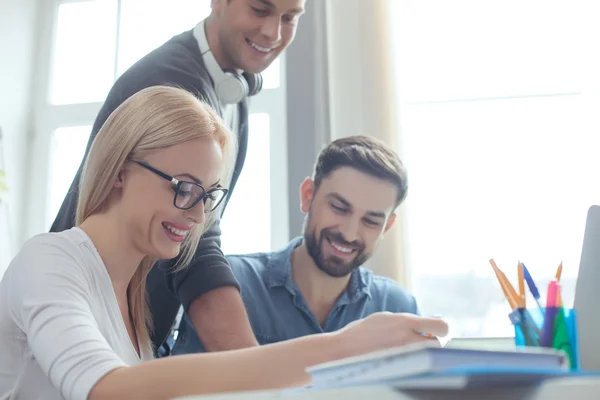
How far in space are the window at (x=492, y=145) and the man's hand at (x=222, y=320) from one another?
0.92 meters

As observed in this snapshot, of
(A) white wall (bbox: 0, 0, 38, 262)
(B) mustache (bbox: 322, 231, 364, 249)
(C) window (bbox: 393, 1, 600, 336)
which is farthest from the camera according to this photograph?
(A) white wall (bbox: 0, 0, 38, 262)

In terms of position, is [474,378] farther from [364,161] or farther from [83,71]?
[83,71]

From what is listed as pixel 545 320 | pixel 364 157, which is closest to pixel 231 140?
pixel 364 157

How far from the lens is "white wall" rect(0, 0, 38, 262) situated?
8.30 ft

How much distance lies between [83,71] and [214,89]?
1.31 metres

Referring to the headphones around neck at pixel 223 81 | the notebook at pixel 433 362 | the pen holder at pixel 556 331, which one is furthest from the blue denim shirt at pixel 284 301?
the notebook at pixel 433 362

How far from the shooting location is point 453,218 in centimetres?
221

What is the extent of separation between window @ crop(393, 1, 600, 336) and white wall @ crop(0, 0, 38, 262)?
1.48m

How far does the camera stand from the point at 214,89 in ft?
5.16

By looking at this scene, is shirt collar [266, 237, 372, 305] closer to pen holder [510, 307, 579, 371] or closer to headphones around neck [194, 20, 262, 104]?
headphones around neck [194, 20, 262, 104]

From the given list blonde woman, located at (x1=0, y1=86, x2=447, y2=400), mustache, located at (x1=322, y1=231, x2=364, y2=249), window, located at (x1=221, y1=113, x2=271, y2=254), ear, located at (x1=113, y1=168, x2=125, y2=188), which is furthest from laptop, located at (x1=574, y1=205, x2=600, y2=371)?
window, located at (x1=221, y1=113, x2=271, y2=254)

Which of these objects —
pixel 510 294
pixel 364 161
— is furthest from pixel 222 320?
pixel 364 161

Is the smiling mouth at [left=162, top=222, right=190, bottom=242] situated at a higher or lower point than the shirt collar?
higher

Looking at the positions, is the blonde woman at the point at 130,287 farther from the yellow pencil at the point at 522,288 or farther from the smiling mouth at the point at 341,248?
the smiling mouth at the point at 341,248
